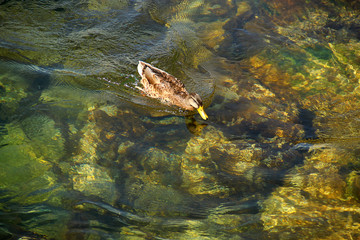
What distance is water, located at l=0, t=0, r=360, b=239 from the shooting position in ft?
13.5

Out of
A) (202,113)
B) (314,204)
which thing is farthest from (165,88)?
(314,204)

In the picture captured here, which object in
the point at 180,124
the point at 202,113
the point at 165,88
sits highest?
the point at 165,88

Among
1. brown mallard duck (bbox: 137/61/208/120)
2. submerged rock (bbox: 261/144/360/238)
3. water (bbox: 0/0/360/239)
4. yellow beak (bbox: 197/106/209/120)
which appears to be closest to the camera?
submerged rock (bbox: 261/144/360/238)

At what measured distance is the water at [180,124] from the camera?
4.11 m

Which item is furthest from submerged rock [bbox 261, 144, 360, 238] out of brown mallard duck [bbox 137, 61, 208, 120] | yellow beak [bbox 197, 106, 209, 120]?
brown mallard duck [bbox 137, 61, 208, 120]

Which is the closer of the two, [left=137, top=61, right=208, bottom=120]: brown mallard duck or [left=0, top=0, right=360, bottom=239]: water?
[left=0, top=0, right=360, bottom=239]: water

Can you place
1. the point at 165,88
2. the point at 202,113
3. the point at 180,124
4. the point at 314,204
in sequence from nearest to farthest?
the point at 314,204
the point at 202,113
the point at 180,124
the point at 165,88

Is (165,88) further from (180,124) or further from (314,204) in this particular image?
(314,204)

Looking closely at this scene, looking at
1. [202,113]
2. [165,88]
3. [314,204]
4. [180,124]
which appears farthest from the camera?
[165,88]

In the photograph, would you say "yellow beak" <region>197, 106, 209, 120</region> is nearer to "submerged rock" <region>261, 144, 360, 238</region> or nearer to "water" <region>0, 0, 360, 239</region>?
"water" <region>0, 0, 360, 239</region>

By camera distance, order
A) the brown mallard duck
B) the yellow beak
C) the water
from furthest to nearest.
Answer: the brown mallard duck < the yellow beak < the water

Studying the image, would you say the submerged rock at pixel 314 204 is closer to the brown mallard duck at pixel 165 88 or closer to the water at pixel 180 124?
the water at pixel 180 124

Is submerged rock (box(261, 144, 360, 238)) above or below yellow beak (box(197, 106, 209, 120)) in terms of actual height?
below

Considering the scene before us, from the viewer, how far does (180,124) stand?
586cm
